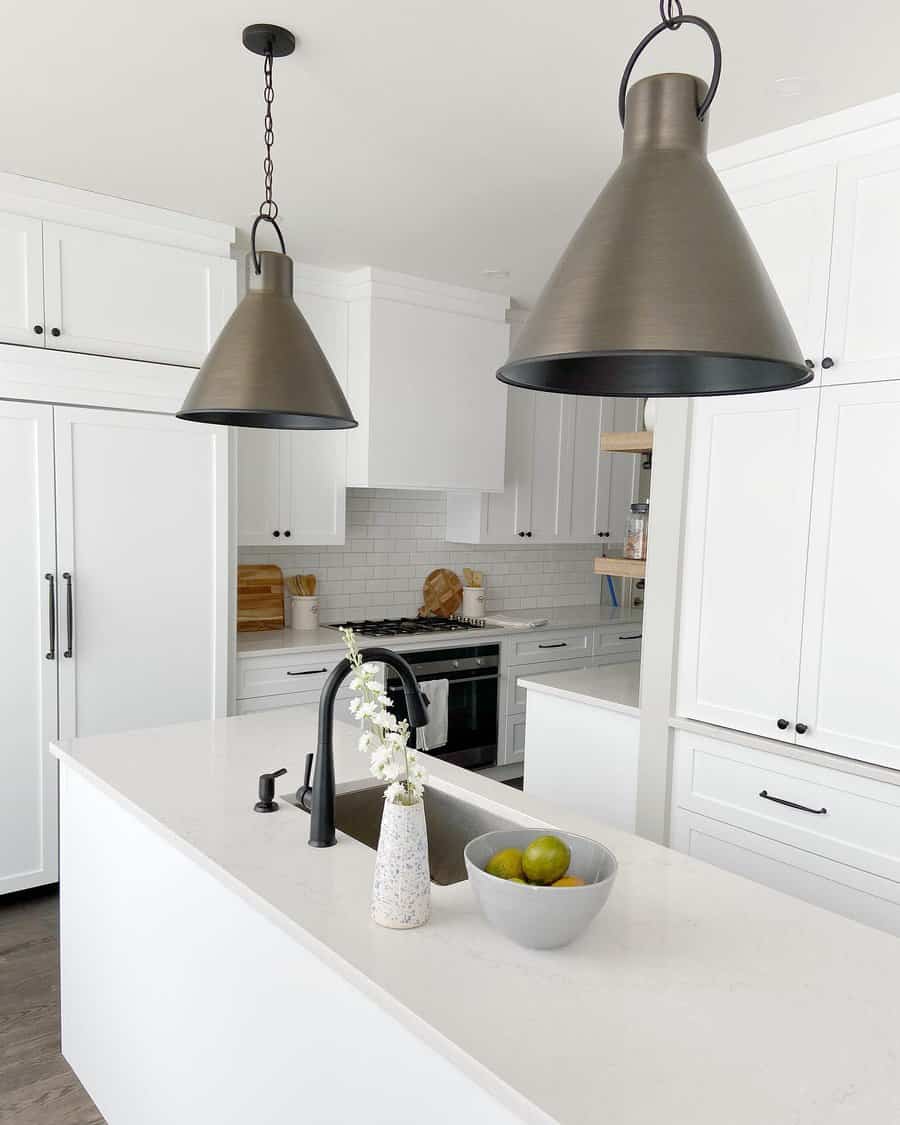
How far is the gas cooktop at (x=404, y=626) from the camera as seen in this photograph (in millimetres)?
4537

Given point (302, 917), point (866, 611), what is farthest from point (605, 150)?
point (302, 917)

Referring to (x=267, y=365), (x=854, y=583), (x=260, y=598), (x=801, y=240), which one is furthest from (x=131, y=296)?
(x=854, y=583)

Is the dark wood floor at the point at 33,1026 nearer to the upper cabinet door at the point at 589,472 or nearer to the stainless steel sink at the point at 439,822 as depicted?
the stainless steel sink at the point at 439,822

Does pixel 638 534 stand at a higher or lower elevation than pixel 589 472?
lower

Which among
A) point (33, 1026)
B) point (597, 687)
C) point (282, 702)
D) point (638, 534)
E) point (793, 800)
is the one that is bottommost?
point (33, 1026)

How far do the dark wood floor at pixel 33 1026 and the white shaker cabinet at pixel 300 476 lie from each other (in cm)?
176

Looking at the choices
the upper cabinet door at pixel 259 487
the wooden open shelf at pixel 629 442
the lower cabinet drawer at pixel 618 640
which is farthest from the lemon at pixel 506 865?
the lower cabinet drawer at pixel 618 640

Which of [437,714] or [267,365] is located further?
[437,714]

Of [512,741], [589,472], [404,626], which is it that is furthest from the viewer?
[589,472]

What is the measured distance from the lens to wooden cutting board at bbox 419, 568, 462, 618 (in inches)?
206

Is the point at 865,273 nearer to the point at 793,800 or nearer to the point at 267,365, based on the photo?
the point at 793,800

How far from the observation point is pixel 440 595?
17.2ft

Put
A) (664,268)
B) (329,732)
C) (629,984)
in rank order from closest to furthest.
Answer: (664,268), (629,984), (329,732)

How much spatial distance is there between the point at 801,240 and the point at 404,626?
2.86 metres
